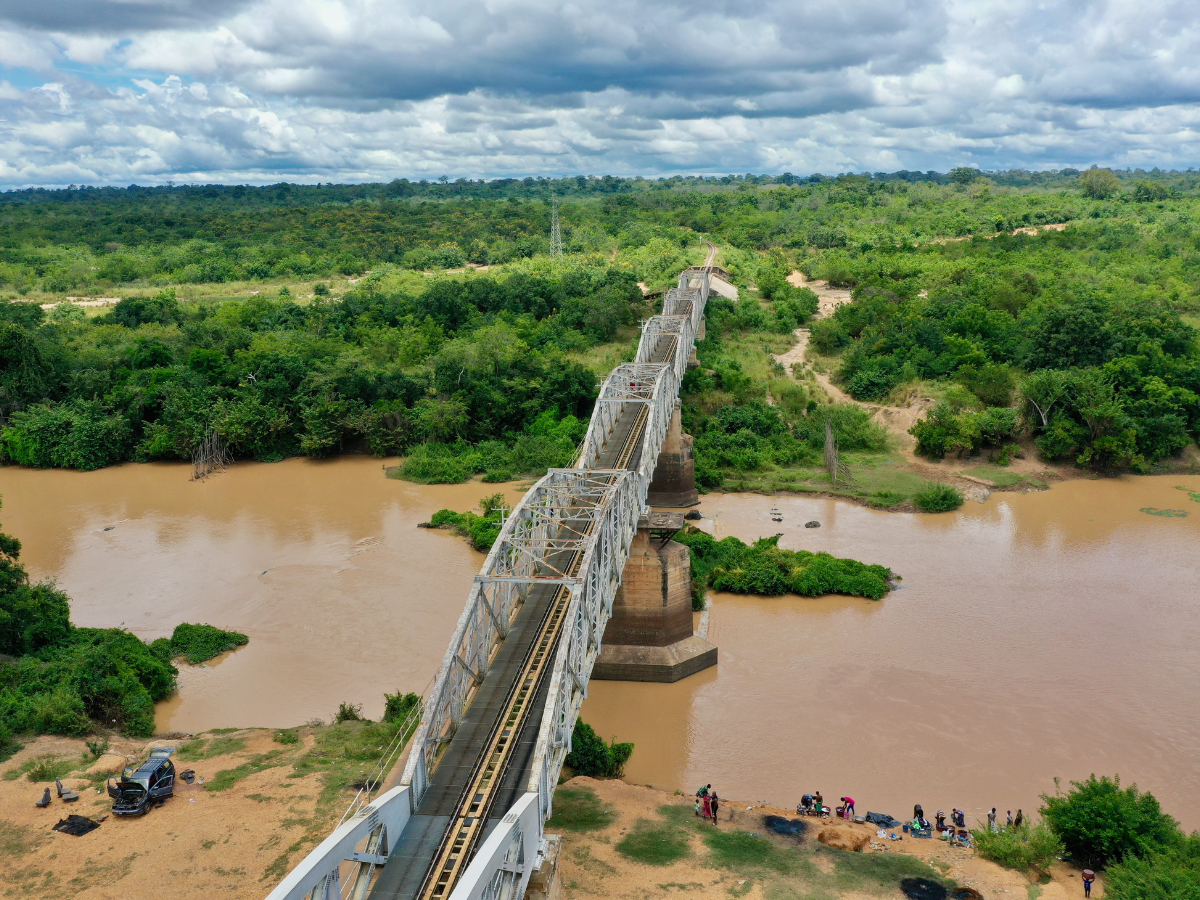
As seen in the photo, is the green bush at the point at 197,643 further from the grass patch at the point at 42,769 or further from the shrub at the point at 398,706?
the shrub at the point at 398,706

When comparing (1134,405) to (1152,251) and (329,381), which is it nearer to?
(1152,251)

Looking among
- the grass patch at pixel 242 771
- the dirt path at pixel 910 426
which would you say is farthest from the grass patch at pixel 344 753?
the dirt path at pixel 910 426

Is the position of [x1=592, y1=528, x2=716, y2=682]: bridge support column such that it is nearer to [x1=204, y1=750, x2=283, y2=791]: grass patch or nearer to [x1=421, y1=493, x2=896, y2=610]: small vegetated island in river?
[x1=421, y1=493, x2=896, y2=610]: small vegetated island in river

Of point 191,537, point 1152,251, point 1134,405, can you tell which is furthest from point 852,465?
point 1152,251

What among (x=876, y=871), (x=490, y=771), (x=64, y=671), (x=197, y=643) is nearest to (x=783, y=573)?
(x=876, y=871)

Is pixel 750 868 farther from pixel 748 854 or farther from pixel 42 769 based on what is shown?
pixel 42 769
